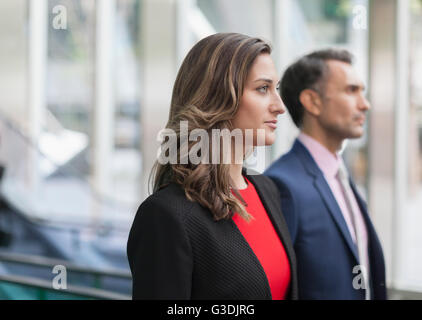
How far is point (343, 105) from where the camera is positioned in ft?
6.75

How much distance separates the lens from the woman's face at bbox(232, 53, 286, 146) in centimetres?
143

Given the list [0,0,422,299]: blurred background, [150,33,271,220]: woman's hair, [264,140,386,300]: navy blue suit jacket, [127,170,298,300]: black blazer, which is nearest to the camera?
[127,170,298,300]: black blazer

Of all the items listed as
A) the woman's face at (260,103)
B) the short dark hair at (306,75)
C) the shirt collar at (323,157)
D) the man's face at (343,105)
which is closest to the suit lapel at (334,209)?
the shirt collar at (323,157)

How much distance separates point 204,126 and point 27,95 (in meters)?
6.52

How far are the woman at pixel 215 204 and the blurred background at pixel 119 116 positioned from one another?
1074 millimetres

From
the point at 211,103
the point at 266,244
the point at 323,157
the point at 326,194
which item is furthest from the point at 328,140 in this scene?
the point at 211,103

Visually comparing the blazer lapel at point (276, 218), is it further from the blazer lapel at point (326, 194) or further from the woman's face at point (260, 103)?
the blazer lapel at point (326, 194)

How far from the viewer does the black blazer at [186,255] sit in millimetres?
1179

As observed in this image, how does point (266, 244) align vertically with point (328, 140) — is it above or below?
below

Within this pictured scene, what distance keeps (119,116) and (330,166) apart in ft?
18.5

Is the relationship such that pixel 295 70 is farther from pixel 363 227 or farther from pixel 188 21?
pixel 188 21

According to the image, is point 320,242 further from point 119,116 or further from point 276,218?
point 119,116

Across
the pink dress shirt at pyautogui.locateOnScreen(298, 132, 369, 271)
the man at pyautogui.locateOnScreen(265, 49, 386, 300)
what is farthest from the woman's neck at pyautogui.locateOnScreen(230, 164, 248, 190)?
the pink dress shirt at pyautogui.locateOnScreen(298, 132, 369, 271)

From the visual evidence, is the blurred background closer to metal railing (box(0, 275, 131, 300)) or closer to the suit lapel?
metal railing (box(0, 275, 131, 300))
